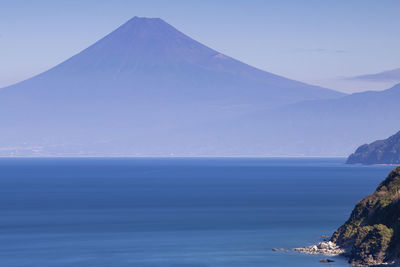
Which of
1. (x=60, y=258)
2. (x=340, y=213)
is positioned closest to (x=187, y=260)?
(x=60, y=258)

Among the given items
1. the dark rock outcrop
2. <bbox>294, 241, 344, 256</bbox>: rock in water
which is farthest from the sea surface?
the dark rock outcrop

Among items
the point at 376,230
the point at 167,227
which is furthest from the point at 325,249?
the point at 167,227

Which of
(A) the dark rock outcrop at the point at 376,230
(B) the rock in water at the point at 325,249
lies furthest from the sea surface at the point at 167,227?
(A) the dark rock outcrop at the point at 376,230

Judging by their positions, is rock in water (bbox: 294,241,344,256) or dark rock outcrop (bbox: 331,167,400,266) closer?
dark rock outcrop (bbox: 331,167,400,266)

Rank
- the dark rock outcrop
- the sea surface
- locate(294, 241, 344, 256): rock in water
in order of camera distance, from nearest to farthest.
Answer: the dark rock outcrop < locate(294, 241, 344, 256): rock in water < the sea surface

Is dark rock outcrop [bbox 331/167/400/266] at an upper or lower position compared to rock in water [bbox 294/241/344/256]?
upper

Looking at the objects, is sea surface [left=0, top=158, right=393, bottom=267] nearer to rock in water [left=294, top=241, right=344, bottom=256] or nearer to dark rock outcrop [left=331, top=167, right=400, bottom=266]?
rock in water [left=294, top=241, right=344, bottom=256]

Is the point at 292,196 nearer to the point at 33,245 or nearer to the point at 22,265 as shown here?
the point at 33,245

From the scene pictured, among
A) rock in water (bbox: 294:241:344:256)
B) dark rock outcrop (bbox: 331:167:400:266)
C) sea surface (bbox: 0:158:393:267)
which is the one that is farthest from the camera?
sea surface (bbox: 0:158:393:267)

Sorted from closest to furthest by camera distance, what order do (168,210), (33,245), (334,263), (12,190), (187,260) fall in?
(334,263) → (187,260) → (33,245) → (168,210) → (12,190)
